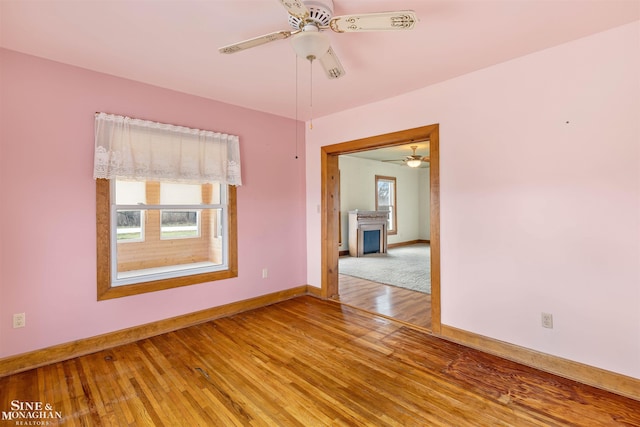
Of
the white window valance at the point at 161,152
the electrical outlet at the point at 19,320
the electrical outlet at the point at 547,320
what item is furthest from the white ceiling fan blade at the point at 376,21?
the electrical outlet at the point at 19,320

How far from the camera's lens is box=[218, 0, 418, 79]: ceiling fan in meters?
1.57

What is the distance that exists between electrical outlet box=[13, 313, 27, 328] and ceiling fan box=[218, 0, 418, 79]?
2.64 meters

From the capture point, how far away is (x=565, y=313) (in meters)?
2.31

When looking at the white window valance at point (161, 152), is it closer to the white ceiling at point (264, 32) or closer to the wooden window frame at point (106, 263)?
the wooden window frame at point (106, 263)

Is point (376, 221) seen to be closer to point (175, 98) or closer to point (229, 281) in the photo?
point (229, 281)

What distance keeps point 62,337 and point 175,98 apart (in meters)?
2.48

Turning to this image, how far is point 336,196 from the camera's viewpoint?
4297mm

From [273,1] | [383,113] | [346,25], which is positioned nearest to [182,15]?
[273,1]

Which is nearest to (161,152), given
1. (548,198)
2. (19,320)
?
(19,320)

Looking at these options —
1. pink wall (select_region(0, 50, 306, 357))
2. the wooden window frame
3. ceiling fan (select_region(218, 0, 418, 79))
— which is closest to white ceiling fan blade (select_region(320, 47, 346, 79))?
ceiling fan (select_region(218, 0, 418, 79))

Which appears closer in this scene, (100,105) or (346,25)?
(346,25)

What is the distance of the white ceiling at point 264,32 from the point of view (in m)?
1.88

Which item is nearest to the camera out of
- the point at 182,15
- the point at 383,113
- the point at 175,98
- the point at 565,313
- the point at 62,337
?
the point at 182,15

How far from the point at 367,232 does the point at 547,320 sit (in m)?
5.39
